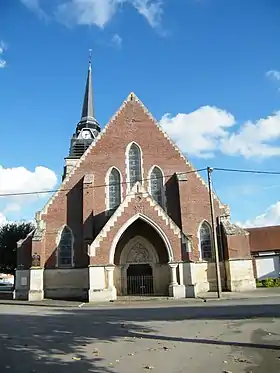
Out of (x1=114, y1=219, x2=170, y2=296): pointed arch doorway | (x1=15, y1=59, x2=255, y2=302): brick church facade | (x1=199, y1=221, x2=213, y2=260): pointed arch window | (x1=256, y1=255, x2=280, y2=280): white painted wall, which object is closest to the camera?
A: (x1=15, y1=59, x2=255, y2=302): brick church facade

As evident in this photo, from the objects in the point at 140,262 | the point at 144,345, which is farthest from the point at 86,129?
the point at 144,345

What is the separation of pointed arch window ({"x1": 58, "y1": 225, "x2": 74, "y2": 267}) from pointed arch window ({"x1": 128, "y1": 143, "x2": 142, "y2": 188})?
610 cm

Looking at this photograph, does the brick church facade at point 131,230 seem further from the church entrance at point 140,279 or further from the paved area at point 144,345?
the paved area at point 144,345

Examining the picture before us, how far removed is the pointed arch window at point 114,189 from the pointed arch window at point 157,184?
2.58 m

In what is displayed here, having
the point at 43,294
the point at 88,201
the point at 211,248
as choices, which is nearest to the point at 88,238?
the point at 88,201

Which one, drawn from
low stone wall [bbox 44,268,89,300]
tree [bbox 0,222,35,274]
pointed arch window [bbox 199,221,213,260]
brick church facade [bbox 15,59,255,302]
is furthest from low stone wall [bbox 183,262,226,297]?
tree [bbox 0,222,35,274]

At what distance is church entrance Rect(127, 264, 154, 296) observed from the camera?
28641 millimetres

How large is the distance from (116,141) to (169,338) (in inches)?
891

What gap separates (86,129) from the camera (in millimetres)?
42219

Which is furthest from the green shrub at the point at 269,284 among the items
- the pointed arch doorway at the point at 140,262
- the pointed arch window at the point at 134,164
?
the pointed arch window at the point at 134,164

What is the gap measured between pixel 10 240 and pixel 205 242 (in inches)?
1048

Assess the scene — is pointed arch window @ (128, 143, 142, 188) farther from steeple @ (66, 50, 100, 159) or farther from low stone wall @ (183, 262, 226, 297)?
steeple @ (66, 50, 100, 159)

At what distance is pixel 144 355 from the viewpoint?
8008 millimetres

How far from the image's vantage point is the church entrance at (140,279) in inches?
1128
